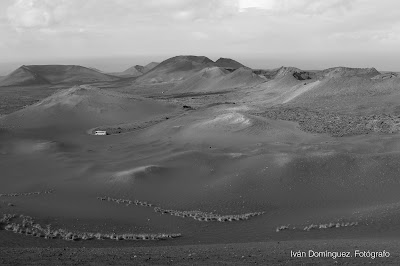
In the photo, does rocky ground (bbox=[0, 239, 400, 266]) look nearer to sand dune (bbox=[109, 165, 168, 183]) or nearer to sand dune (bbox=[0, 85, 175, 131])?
sand dune (bbox=[109, 165, 168, 183])

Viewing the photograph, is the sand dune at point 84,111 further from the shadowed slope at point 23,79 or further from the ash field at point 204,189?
the shadowed slope at point 23,79

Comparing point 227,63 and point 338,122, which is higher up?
point 227,63

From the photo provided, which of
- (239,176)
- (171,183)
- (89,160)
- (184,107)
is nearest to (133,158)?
(89,160)

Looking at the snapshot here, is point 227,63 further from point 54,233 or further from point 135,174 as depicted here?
point 54,233

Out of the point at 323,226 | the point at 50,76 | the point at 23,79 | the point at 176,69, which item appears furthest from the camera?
the point at 50,76

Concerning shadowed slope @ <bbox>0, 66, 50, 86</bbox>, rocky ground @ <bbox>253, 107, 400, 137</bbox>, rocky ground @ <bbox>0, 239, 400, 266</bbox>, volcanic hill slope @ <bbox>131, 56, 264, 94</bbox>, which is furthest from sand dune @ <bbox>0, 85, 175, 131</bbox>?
shadowed slope @ <bbox>0, 66, 50, 86</bbox>

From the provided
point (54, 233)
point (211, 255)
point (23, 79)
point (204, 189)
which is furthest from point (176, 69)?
point (211, 255)
